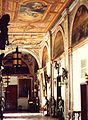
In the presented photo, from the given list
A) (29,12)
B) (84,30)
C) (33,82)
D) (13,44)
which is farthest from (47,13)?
(33,82)

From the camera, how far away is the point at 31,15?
667 inches

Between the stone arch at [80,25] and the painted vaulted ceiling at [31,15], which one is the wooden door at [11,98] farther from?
the stone arch at [80,25]

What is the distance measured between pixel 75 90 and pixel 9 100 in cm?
2031

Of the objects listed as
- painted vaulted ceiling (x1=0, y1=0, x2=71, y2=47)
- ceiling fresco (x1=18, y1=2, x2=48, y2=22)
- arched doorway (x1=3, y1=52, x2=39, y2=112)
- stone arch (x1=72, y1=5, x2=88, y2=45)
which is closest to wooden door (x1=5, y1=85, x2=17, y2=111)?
arched doorway (x1=3, y1=52, x2=39, y2=112)

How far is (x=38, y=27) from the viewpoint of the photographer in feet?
66.4

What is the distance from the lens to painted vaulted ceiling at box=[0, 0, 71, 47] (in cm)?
1454

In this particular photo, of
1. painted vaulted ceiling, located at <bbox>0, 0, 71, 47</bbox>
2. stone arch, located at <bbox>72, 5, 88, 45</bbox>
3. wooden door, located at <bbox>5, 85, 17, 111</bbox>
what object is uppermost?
painted vaulted ceiling, located at <bbox>0, 0, 71, 47</bbox>

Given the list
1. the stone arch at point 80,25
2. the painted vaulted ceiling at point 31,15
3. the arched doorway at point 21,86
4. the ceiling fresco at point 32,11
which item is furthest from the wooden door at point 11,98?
the stone arch at point 80,25

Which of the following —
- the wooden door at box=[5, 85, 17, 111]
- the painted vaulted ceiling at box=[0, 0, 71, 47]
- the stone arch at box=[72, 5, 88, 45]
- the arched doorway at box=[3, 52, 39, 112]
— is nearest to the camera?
the stone arch at box=[72, 5, 88, 45]

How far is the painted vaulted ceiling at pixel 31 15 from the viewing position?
47.7ft

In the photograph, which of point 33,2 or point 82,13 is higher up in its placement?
point 33,2

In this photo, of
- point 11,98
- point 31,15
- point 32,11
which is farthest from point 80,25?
point 11,98

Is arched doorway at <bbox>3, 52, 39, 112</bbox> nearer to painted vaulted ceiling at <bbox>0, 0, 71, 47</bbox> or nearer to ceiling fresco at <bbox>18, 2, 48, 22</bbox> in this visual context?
painted vaulted ceiling at <bbox>0, 0, 71, 47</bbox>

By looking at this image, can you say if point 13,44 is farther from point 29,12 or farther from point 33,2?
point 33,2
